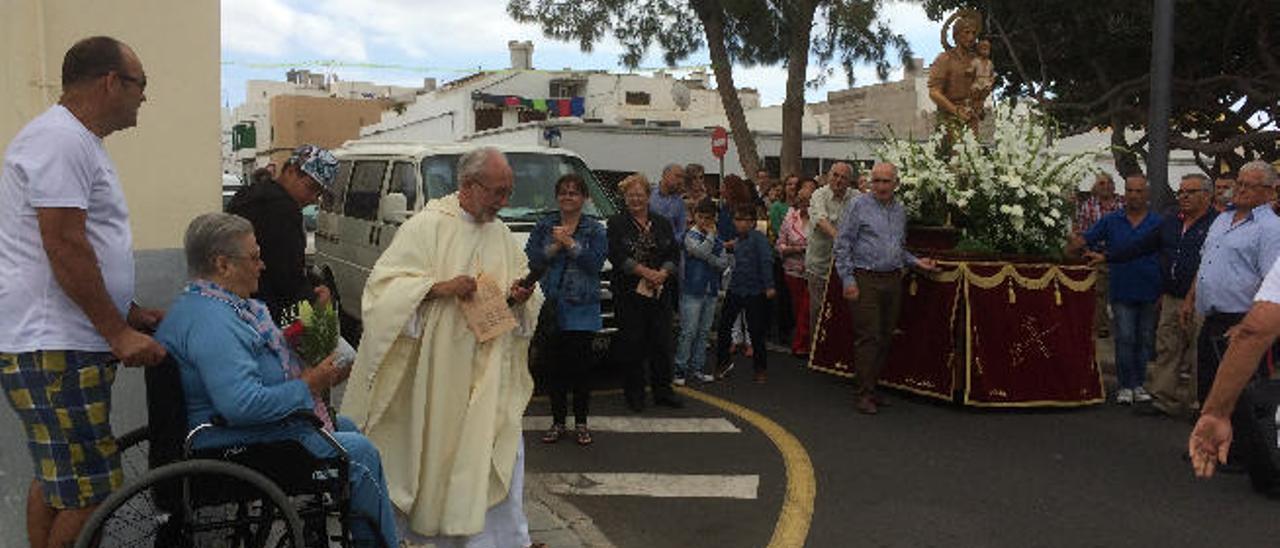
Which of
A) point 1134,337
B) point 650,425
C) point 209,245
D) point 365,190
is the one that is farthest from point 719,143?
point 209,245

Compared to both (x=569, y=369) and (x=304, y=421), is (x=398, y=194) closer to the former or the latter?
(x=569, y=369)

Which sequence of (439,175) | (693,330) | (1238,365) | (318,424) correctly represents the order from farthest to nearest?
(439,175)
(693,330)
(318,424)
(1238,365)

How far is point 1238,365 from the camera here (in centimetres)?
309

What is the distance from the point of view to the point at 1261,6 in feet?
61.4

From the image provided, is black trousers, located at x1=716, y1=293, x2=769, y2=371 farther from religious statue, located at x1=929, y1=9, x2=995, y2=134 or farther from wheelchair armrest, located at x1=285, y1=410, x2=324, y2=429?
wheelchair armrest, located at x1=285, y1=410, x2=324, y2=429

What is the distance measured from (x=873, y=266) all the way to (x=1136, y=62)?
613 inches

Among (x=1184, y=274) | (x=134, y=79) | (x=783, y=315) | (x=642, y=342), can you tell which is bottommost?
(x=783, y=315)

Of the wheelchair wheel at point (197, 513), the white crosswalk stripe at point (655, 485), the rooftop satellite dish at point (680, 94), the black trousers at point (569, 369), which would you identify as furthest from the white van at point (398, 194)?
the rooftop satellite dish at point (680, 94)

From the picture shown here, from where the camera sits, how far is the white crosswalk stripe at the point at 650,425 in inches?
305

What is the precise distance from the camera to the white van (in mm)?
9727

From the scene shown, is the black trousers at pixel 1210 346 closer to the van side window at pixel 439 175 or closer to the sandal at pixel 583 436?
the sandal at pixel 583 436

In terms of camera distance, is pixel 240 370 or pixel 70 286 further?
pixel 240 370

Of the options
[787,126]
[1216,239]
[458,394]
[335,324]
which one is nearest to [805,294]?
[1216,239]

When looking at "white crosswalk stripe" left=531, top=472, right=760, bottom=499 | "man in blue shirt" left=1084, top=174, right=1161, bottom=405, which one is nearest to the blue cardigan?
"white crosswalk stripe" left=531, top=472, right=760, bottom=499
